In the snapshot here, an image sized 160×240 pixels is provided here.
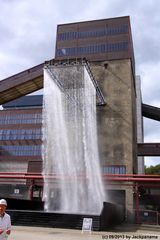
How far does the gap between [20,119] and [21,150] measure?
348 inches

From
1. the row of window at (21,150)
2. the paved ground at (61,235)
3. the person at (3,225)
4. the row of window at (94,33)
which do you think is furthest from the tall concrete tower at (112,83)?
the row of window at (21,150)

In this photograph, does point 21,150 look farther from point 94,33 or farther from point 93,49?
point 94,33

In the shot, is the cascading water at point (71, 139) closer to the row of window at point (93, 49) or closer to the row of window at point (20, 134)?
the row of window at point (93, 49)

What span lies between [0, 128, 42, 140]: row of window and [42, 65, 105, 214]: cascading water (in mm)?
43296

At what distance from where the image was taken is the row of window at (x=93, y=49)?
39.4 metres

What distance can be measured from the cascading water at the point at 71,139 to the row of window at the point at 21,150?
4255 cm

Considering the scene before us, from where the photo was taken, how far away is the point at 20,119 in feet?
268

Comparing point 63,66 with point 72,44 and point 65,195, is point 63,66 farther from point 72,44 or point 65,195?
point 72,44

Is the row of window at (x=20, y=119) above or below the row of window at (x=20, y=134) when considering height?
above

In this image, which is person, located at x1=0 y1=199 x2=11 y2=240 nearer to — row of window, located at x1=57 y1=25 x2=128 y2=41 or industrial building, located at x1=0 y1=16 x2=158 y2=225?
industrial building, located at x1=0 y1=16 x2=158 y2=225

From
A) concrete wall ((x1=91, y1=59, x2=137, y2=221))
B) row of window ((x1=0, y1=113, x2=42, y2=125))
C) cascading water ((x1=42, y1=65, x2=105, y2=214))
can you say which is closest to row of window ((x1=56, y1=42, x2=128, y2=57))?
concrete wall ((x1=91, y1=59, x2=137, y2=221))

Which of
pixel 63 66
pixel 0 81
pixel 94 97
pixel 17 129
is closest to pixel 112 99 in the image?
pixel 94 97

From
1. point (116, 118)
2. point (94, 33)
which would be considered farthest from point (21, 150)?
point (116, 118)

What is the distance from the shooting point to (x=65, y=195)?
961 inches
